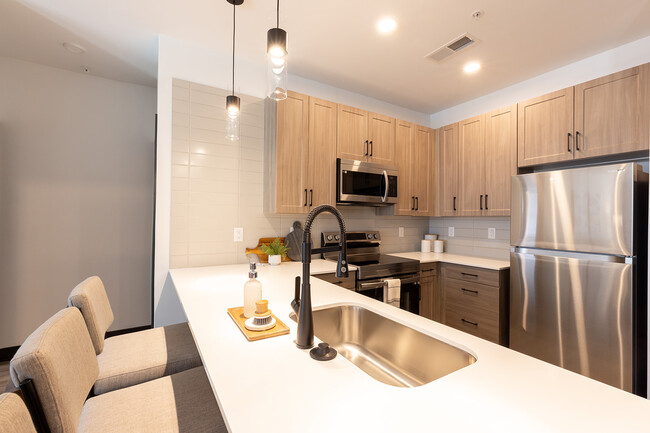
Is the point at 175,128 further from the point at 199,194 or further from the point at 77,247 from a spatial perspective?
the point at 77,247

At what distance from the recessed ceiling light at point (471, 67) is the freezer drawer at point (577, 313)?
1.69 m

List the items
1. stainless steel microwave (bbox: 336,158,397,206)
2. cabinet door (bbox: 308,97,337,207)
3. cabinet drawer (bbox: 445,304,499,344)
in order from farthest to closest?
stainless steel microwave (bbox: 336,158,397,206)
cabinet door (bbox: 308,97,337,207)
cabinet drawer (bbox: 445,304,499,344)

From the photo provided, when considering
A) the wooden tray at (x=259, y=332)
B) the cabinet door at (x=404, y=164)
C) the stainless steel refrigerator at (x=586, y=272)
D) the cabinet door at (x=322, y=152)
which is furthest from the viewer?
the cabinet door at (x=404, y=164)

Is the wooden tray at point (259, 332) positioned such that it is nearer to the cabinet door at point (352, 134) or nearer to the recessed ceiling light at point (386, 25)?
the cabinet door at point (352, 134)

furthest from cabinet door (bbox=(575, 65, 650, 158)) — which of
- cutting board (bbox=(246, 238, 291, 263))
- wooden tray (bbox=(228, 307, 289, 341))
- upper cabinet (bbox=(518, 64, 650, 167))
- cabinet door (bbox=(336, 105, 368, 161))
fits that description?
wooden tray (bbox=(228, 307, 289, 341))

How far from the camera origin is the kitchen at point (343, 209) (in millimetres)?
695

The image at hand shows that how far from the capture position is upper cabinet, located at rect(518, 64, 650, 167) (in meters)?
2.09

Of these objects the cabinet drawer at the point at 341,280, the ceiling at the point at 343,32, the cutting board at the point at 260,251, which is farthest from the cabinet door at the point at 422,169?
the cutting board at the point at 260,251

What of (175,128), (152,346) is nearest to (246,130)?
(175,128)

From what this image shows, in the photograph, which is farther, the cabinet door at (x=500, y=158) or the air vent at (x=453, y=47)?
the cabinet door at (x=500, y=158)

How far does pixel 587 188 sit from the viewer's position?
1.99m

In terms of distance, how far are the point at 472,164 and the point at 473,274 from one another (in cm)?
118

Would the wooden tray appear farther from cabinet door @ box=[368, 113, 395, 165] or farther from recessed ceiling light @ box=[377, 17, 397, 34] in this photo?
cabinet door @ box=[368, 113, 395, 165]

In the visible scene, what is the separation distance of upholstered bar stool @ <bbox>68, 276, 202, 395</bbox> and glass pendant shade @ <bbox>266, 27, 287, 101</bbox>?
47.9 inches
